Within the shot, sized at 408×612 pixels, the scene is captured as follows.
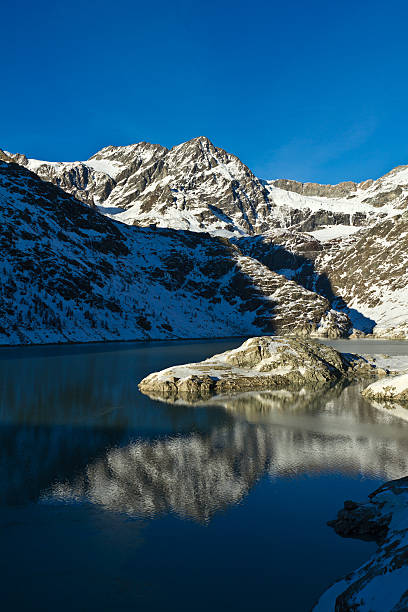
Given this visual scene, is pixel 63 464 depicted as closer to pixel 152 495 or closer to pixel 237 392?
pixel 152 495

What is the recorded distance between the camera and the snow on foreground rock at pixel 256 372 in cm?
5759

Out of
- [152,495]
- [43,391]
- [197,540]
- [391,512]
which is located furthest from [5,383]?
[391,512]

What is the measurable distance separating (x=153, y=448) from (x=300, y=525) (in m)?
14.4

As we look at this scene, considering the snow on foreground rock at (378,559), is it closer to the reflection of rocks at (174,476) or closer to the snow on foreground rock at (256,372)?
the reflection of rocks at (174,476)

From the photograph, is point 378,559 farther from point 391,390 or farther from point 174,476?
point 391,390

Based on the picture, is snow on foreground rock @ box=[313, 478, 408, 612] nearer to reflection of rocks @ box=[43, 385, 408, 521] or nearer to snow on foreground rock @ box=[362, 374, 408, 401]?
reflection of rocks @ box=[43, 385, 408, 521]

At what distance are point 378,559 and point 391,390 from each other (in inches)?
1664

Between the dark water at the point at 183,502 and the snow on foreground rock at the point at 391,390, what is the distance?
7.03 metres

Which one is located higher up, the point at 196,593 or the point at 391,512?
the point at 391,512

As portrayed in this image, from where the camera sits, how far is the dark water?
51.3ft

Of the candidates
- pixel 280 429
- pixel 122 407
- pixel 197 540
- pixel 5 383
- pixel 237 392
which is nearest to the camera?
pixel 197 540

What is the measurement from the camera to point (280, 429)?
3759 centimetres

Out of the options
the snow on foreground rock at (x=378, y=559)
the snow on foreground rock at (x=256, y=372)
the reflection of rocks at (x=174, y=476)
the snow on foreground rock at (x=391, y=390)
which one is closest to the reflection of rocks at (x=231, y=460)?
the reflection of rocks at (x=174, y=476)

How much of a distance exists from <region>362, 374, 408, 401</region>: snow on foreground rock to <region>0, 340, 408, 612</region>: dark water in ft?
23.1
